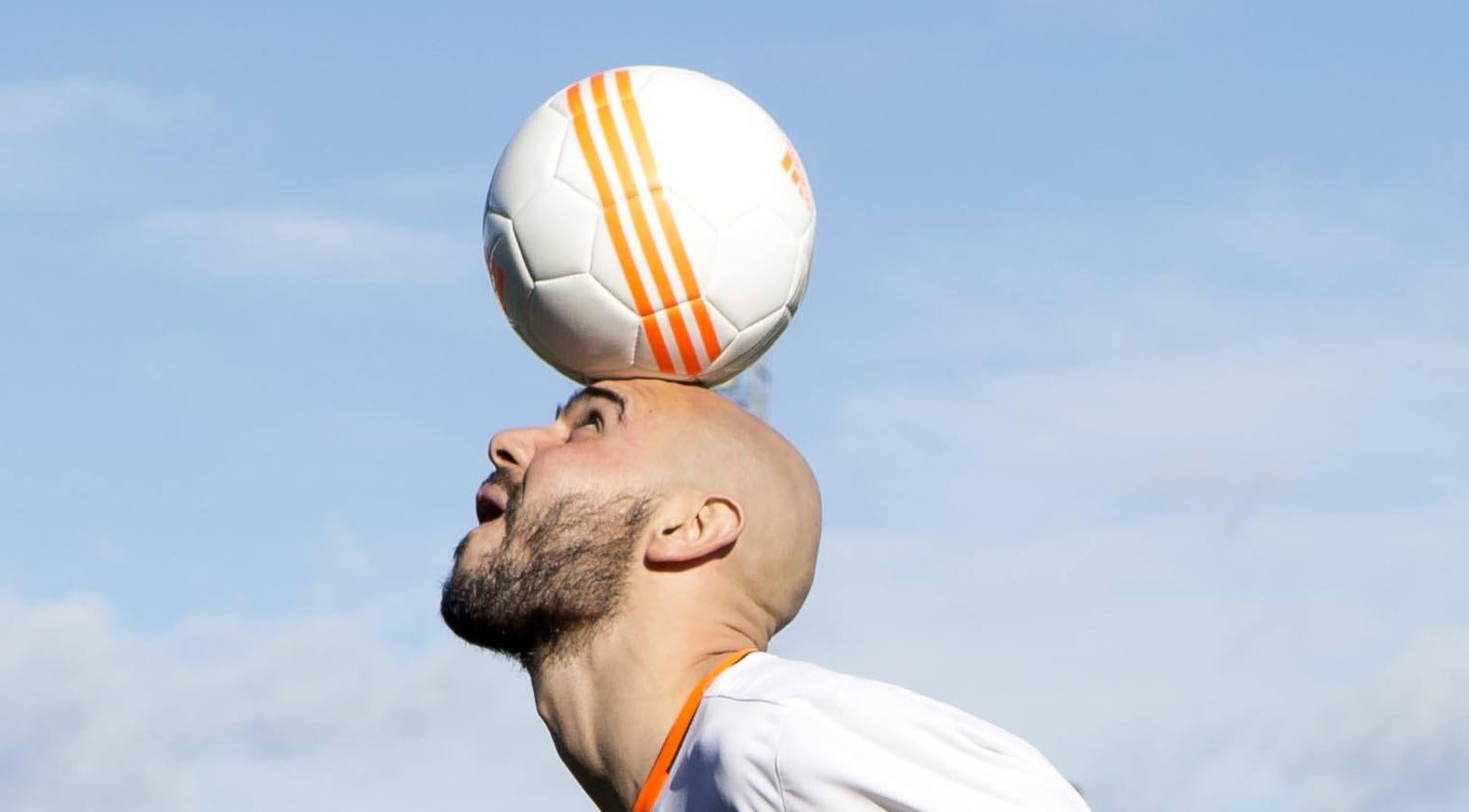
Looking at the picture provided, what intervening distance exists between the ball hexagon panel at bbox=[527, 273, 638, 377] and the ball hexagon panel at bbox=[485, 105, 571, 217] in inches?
12.7

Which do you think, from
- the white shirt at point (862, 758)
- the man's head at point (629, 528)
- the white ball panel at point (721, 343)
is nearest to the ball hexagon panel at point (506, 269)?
the man's head at point (629, 528)

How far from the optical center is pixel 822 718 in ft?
19.0

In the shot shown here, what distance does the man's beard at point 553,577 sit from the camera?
6.69 metres

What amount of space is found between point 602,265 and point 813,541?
1.17 metres

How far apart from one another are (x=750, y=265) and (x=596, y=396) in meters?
0.67

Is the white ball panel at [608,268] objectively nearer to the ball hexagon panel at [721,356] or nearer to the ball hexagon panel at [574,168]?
the ball hexagon panel at [574,168]

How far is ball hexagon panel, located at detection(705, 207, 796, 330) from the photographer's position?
6.94 metres

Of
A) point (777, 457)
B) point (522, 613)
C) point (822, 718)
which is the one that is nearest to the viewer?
point (822, 718)

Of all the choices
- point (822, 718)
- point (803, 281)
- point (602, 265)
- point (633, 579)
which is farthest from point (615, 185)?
point (822, 718)

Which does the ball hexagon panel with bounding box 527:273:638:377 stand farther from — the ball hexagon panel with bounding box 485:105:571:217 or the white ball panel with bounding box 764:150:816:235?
the white ball panel with bounding box 764:150:816:235

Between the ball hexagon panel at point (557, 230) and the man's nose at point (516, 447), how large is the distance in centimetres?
51

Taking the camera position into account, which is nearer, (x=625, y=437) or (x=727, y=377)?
(x=625, y=437)

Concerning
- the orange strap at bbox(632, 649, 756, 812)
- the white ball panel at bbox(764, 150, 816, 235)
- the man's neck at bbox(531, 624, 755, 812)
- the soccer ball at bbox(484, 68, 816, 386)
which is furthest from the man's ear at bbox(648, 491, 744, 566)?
the white ball panel at bbox(764, 150, 816, 235)

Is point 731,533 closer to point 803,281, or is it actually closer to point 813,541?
point 813,541
